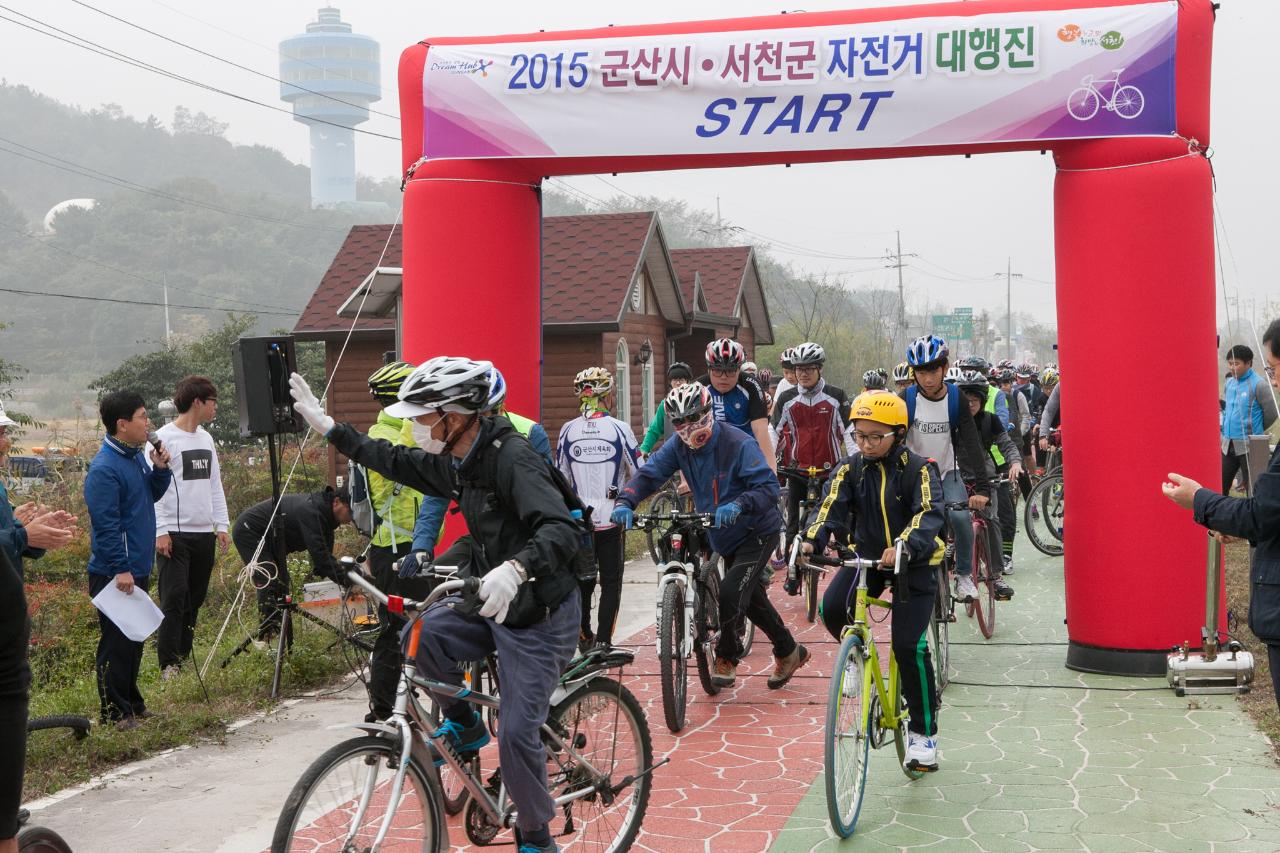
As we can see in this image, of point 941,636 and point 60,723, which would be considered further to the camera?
point 941,636

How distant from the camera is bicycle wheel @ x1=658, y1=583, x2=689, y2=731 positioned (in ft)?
23.5

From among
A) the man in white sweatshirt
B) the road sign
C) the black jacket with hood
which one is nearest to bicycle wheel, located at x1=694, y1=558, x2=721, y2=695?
the black jacket with hood

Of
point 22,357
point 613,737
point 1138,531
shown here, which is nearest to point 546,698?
point 613,737

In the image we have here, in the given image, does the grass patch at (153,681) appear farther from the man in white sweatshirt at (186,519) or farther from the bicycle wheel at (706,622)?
the bicycle wheel at (706,622)

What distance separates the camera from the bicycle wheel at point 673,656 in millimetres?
7148

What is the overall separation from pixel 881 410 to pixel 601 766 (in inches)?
84.3

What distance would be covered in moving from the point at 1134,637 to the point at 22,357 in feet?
315

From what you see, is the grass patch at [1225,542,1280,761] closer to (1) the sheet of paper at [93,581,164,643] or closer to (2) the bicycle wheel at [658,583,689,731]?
(2) the bicycle wheel at [658,583,689,731]

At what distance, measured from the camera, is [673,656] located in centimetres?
724

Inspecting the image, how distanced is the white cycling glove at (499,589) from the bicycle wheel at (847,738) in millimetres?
1668

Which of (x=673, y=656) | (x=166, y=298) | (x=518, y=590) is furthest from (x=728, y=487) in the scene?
(x=166, y=298)

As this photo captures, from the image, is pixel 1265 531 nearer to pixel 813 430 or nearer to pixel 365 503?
pixel 365 503

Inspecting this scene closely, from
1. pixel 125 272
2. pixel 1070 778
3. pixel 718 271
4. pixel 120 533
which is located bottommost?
pixel 1070 778

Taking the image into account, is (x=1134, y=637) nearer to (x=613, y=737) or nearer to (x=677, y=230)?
(x=613, y=737)
